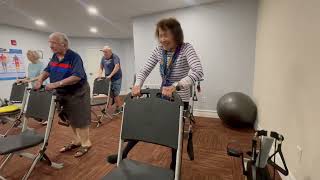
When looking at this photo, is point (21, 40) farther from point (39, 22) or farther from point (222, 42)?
point (222, 42)

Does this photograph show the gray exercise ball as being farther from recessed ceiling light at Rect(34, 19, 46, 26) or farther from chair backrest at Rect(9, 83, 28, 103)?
recessed ceiling light at Rect(34, 19, 46, 26)

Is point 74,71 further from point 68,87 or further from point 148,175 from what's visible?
point 148,175

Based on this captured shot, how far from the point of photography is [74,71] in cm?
230

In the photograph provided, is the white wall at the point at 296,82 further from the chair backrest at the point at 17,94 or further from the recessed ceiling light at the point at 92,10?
the chair backrest at the point at 17,94

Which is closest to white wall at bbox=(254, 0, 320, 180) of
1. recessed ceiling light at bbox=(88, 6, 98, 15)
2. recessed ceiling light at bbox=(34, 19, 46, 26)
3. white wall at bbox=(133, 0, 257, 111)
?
white wall at bbox=(133, 0, 257, 111)

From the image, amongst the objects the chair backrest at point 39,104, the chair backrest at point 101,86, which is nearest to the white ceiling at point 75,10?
the chair backrest at point 101,86

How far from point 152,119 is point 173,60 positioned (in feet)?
1.78

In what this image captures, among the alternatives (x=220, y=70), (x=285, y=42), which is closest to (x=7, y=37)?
(x=220, y=70)

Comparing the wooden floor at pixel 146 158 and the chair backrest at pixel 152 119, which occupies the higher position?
the chair backrest at pixel 152 119

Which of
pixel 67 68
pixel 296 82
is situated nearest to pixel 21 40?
pixel 67 68

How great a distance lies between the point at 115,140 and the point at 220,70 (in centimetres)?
255

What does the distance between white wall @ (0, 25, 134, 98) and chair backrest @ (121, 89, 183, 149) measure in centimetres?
550

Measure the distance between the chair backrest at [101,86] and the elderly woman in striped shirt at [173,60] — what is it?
257 centimetres

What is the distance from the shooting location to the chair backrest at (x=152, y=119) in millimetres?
1238
